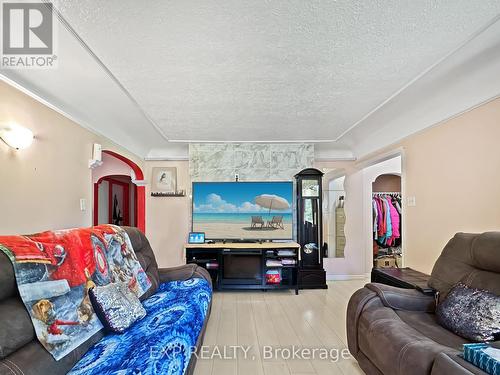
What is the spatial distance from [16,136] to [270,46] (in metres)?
1.96

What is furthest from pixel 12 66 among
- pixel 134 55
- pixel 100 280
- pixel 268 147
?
pixel 268 147

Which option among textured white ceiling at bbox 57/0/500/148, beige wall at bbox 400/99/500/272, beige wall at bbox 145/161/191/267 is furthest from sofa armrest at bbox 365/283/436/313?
beige wall at bbox 145/161/191/267

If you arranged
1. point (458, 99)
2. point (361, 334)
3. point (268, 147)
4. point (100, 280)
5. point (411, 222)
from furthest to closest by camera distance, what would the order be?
1. point (268, 147)
2. point (411, 222)
3. point (458, 99)
4. point (361, 334)
5. point (100, 280)

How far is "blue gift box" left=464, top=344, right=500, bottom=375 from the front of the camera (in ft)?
3.89

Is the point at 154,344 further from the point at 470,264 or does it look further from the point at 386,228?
the point at 386,228

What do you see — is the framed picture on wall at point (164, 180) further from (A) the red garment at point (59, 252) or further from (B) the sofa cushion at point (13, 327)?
(B) the sofa cushion at point (13, 327)

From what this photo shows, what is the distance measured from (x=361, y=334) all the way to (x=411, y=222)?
1946 mm

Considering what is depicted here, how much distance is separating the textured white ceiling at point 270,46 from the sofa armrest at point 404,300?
1.78 m

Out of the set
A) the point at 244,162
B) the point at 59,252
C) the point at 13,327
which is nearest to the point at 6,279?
the point at 13,327

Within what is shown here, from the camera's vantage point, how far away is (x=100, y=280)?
1.94 m

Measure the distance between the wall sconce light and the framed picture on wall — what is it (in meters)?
3.10

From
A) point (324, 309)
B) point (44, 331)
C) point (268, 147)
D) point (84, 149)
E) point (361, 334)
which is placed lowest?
point (324, 309)

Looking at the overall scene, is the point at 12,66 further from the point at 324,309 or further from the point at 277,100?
the point at 324,309

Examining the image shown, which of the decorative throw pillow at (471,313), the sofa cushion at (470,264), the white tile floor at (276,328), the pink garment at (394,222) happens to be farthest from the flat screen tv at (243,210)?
the decorative throw pillow at (471,313)
